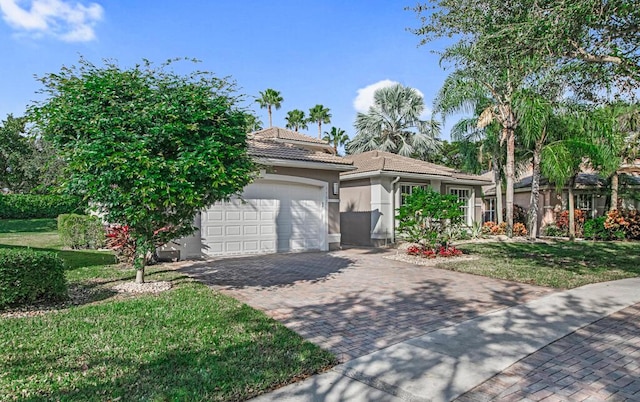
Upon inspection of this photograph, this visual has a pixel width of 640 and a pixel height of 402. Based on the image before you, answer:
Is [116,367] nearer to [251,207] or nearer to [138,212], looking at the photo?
Answer: [138,212]

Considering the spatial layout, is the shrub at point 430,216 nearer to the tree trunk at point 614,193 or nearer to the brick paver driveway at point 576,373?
the brick paver driveway at point 576,373

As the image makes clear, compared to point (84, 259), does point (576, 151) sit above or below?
above

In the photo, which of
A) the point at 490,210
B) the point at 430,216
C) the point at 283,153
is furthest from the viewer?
the point at 490,210

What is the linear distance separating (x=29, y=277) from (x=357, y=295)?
5244mm

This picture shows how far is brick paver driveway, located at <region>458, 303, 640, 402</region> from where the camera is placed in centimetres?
349

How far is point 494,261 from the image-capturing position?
38.5 feet

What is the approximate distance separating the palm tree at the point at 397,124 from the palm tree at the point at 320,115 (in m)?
9.03

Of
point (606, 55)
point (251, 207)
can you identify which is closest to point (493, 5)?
point (606, 55)

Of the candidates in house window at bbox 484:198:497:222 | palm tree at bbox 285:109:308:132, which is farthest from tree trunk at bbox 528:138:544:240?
palm tree at bbox 285:109:308:132

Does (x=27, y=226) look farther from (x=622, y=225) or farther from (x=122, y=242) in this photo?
(x=622, y=225)

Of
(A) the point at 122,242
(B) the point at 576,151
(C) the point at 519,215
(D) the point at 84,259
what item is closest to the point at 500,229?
(C) the point at 519,215

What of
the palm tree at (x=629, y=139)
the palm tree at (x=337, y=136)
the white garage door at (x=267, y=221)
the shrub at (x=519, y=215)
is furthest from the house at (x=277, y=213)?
the palm tree at (x=337, y=136)

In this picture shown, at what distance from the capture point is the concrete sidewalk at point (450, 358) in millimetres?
3551

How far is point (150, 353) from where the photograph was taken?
171 inches
